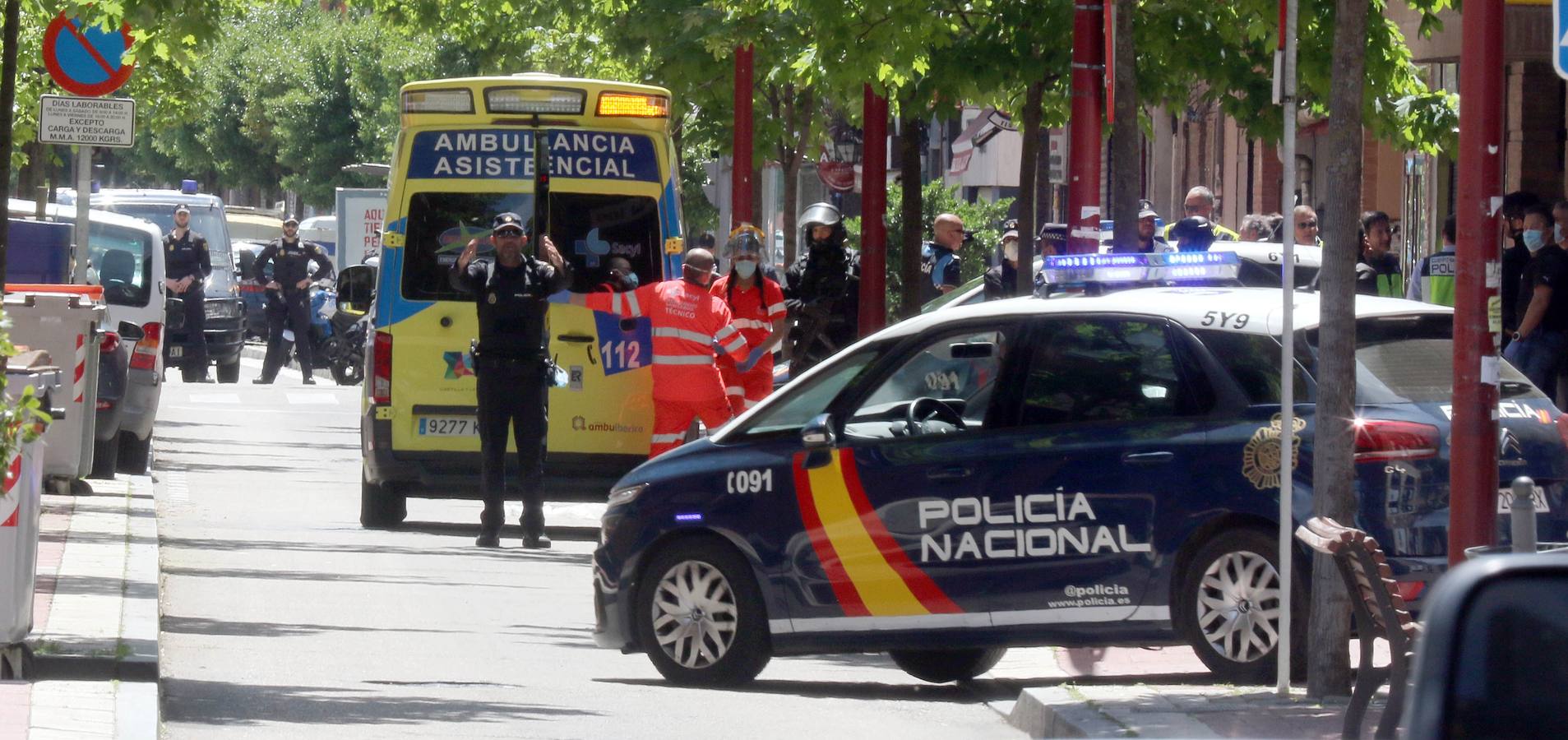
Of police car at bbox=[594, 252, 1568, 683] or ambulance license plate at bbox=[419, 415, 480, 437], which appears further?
ambulance license plate at bbox=[419, 415, 480, 437]

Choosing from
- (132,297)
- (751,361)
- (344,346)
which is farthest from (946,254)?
(344,346)

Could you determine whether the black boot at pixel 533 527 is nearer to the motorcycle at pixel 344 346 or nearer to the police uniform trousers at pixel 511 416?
the police uniform trousers at pixel 511 416

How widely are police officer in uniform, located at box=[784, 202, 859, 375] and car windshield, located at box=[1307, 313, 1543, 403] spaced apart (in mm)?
8581

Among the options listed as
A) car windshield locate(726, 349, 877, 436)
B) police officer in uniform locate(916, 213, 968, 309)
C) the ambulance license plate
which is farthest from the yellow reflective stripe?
police officer in uniform locate(916, 213, 968, 309)

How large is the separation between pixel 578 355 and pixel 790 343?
371 centimetres

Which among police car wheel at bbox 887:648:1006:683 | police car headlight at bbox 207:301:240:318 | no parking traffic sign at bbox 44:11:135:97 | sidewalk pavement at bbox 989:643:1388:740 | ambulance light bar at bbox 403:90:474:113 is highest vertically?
no parking traffic sign at bbox 44:11:135:97

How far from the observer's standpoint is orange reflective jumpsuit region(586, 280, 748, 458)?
13617mm

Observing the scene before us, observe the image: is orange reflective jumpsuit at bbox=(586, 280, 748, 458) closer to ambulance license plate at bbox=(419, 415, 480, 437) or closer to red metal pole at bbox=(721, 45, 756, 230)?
ambulance license plate at bbox=(419, 415, 480, 437)

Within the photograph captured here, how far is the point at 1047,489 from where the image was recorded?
342 inches

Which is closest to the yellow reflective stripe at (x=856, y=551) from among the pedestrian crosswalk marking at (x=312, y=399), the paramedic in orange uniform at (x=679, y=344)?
the paramedic in orange uniform at (x=679, y=344)

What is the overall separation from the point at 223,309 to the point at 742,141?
14223mm

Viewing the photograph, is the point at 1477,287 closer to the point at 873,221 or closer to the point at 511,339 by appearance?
the point at 511,339

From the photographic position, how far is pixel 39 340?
13.6 metres

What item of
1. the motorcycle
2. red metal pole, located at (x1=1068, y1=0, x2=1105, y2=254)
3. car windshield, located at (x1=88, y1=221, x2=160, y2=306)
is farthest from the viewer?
the motorcycle
